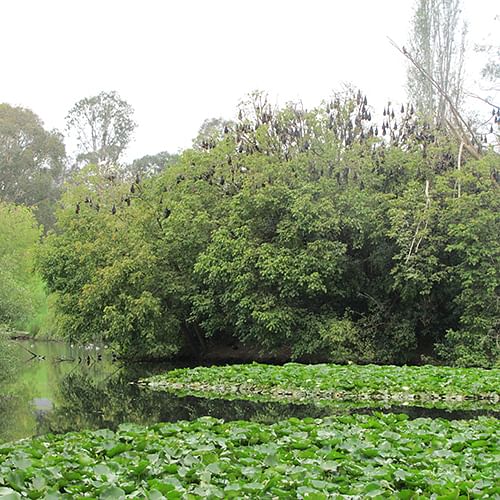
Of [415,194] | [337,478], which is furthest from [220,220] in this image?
[337,478]

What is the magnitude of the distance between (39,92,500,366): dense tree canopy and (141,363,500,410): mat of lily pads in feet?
14.6

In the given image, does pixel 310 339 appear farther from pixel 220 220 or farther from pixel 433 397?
pixel 433 397

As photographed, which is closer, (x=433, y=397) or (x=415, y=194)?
(x=433, y=397)

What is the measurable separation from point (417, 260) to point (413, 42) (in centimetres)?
1166

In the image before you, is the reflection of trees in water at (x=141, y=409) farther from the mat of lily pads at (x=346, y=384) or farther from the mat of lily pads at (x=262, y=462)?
the mat of lily pads at (x=262, y=462)

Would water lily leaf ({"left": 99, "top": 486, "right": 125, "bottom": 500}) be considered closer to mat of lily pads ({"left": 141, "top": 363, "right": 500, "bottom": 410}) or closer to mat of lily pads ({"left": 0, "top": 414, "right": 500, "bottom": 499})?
mat of lily pads ({"left": 0, "top": 414, "right": 500, "bottom": 499})

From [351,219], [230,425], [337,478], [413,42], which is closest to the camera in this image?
[337,478]

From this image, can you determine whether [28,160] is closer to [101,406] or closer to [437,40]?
[437,40]

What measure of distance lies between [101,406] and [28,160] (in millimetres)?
36764

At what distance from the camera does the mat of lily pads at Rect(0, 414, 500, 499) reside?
5.39 metres

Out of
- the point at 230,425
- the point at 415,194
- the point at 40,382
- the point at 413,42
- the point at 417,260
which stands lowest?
the point at 40,382

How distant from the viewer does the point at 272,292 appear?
21.8 metres

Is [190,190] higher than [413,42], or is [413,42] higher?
[413,42]

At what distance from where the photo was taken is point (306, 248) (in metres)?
21.4
